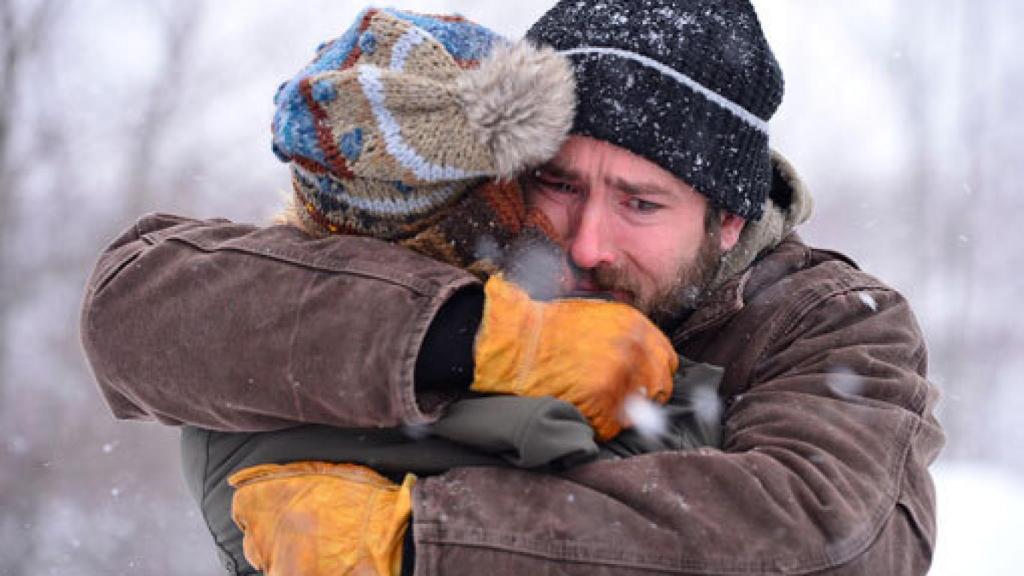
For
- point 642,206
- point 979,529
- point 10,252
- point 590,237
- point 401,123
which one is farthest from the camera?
point 10,252

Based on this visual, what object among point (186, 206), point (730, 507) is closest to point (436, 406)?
point (730, 507)

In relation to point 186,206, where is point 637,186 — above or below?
above

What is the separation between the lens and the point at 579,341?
121cm

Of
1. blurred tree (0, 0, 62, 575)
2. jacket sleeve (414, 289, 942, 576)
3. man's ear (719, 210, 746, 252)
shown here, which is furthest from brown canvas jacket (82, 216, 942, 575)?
blurred tree (0, 0, 62, 575)

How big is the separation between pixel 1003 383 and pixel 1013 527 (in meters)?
8.92

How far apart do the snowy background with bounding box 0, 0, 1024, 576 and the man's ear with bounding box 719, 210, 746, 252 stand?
665 cm

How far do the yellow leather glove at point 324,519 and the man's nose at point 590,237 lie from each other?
602mm

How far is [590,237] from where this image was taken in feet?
5.54

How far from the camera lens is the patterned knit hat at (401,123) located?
1300 mm

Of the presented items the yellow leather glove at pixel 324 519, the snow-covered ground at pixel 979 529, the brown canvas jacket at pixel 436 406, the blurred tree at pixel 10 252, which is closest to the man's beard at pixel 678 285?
the brown canvas jacket at pixel 436 406

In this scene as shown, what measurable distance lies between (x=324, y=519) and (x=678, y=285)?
2.92ft

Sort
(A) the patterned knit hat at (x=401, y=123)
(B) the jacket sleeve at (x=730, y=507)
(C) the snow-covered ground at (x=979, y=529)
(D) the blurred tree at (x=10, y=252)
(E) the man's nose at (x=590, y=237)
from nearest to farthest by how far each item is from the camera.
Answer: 1. (B) the jacket sleeve at (x=730, y=507)
2. (A) the patterned knit hat at (x=401, y=123)
3. (E) the man's nose at (x=590, y=237)
4. (C) the snow-covered ground at (x=979, y=529)
5. (D) the blurred tree at (x=10, y=252)

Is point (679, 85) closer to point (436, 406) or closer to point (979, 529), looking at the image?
point (436, 406)

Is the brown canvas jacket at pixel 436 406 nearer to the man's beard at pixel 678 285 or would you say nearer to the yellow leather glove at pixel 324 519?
the yellow leather glove at pixel 324 519
